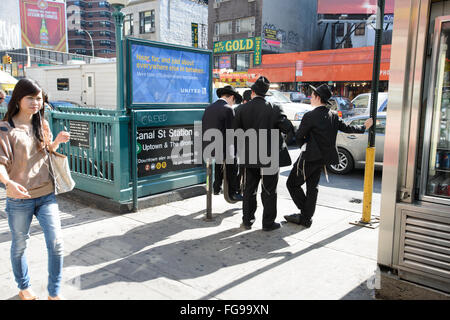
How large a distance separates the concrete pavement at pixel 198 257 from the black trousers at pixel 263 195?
0.64 feet

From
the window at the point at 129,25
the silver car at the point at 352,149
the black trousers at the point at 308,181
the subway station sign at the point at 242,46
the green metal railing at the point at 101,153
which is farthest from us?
the window at the point at 129,25

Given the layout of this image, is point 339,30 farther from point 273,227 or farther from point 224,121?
point 273,227

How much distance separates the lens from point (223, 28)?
39531mm

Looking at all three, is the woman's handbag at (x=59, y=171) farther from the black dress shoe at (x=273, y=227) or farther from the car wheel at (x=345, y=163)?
the car wheel at (x=345, y=163)

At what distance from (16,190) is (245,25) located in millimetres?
37680

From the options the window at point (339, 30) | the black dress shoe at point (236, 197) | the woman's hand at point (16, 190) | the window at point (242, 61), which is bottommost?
the black dress shoe at point (236, 197)

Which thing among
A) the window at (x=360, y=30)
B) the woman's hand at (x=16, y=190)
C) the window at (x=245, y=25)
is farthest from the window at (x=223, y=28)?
the woman's hand at (x=16, y=190)

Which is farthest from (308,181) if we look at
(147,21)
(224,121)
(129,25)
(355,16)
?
(129,25)

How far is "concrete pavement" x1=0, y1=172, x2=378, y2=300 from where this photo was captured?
3.38 m

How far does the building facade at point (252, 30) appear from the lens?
3625 cm

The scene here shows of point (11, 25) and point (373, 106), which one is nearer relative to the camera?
point (373, 106)

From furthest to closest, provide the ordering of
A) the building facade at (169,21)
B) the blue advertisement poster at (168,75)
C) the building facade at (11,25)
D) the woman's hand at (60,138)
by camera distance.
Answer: the building facade at (11,25), the building facade at (169,21), the blue advertisement poster at (168,75), the woman's hand at (60,138)

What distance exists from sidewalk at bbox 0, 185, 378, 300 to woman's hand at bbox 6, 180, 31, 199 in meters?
1.05

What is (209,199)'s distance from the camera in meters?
5.32
